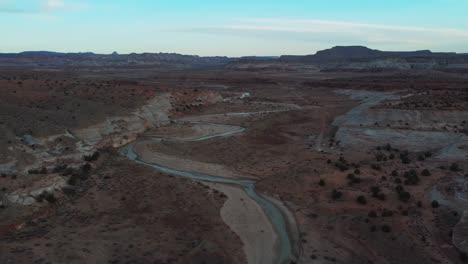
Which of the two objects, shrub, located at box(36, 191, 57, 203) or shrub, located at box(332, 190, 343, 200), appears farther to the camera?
shrub, located at box(332, 190, 343, 200)

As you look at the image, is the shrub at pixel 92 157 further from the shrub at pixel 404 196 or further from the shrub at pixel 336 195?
the shrub at pixel 404 196

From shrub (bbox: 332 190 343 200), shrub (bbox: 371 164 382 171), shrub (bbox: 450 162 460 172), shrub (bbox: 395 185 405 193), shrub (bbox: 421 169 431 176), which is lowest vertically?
shrub (bbox: 332 190 343 200)

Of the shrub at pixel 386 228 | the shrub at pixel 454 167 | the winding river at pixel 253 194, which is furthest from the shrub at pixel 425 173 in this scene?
the winding river at pixel 253 194

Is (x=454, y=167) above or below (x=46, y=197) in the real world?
above

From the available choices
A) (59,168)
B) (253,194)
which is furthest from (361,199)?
(59,168)

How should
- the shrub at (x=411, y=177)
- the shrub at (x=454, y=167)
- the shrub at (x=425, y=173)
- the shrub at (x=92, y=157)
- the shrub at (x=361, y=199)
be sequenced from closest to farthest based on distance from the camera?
1. the shrub at (x=361, y=199)
2. the shrub at (x=411, y=177)
3. the shrub at (x=425, y=173)
4. the shrub at (x=454, y=167)
5. the shrub at (x=92, y=157)

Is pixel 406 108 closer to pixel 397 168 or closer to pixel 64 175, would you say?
pixel 397 168

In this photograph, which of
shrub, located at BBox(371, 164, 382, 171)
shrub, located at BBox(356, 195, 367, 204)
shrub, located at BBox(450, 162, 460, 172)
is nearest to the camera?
shrub, located at BBox(356, 195, 367, 204)

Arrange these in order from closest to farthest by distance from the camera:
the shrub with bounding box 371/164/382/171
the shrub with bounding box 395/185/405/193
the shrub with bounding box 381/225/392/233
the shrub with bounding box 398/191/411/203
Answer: the shrub with bounding box 381/225/392/233 → the shrub with bounding box 398/191/411/203 → the shrub with bounding box 395/185/405/193 → the shrub with bounding box 371/164/382/171

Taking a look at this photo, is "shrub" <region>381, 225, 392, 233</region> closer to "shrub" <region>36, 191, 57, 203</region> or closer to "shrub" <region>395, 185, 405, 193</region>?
"shrub" <region>395, 185, 405, 193</region>

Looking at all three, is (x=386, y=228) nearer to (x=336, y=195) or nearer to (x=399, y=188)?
(x=336, y=195)

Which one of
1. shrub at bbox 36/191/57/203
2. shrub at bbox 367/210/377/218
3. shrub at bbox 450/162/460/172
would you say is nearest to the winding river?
shrub at bbox 367/210/377/218
